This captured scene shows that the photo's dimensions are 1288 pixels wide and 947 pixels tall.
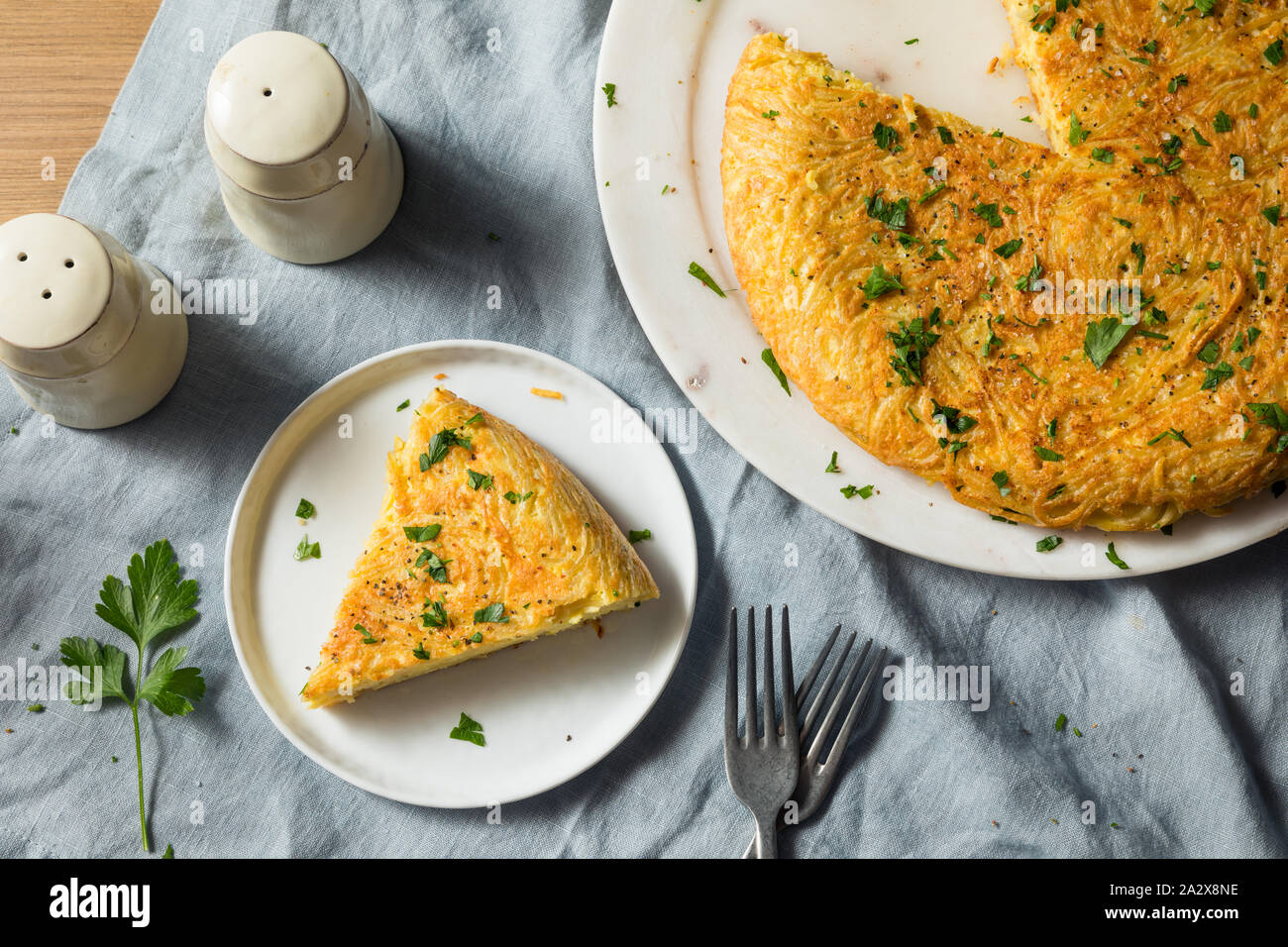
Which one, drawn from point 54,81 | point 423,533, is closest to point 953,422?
point 423,533

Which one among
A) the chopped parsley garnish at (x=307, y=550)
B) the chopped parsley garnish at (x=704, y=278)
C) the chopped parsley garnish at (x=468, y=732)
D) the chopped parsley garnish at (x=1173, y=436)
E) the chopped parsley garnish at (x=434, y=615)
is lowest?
the chopped parsley garnish at (x=468, y=732)

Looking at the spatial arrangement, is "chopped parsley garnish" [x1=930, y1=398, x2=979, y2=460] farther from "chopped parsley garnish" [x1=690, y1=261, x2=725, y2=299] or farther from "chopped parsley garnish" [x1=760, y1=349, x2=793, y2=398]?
"chopped parsley garnish" [x1=690, y1=261, x2=725, y2=299]

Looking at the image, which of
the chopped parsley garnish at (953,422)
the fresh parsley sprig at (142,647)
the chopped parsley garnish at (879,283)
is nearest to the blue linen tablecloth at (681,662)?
the fresh parsley sprig at (142,647)

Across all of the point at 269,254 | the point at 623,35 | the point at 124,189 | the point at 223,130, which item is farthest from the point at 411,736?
the point at 623,35

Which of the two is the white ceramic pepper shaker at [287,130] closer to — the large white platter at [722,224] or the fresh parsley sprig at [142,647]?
the large white platter at [722,224]

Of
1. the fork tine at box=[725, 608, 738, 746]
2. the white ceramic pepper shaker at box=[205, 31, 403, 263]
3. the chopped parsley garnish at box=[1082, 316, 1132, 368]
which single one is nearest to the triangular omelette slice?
the fork tine at box=[725, 608, 738, 746]

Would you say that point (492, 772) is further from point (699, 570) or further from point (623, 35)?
point (623, 35)
